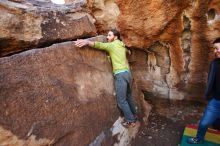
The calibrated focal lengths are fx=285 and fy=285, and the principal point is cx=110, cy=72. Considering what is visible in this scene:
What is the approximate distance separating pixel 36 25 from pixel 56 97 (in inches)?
50.7

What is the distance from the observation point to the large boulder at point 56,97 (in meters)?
3.00

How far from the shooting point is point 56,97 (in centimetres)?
344

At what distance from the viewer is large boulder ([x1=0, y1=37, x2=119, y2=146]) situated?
118 inches

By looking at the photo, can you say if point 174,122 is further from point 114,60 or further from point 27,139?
point 27,139

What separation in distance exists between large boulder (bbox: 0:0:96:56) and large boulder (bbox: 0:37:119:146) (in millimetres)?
509

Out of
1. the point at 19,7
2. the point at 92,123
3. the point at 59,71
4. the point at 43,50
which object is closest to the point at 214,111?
the point at 92,123

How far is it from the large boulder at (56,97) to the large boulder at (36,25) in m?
0.51

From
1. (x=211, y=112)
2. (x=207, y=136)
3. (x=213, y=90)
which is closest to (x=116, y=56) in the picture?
(x=213, y=90)

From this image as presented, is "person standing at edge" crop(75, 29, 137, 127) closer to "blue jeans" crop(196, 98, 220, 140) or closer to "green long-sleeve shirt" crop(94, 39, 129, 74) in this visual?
"green long-sleeve shirt" crop(94, 39, 129, 74)

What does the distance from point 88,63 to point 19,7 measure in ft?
4.22

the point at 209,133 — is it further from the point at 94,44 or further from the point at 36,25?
the point at 36,25

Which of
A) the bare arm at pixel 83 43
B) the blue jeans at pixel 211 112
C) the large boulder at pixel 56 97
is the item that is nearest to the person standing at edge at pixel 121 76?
the large boulder at pixel 56 97

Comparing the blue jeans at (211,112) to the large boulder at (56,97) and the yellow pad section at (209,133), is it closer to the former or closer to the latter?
the yellow pad section at (209,133)

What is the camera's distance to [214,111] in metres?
3.96
